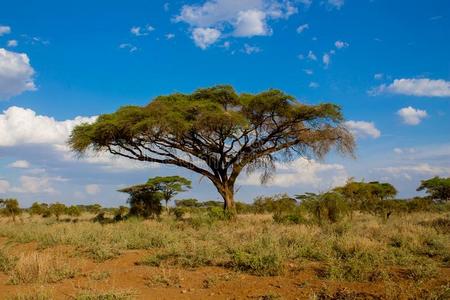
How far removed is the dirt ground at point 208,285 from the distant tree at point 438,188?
107 feet

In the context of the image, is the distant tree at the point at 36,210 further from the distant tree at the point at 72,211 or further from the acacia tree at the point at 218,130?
the acacia tree at the point at 218,130

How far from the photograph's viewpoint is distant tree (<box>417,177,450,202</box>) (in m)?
37.8

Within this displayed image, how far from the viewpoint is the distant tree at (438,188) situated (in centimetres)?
3778

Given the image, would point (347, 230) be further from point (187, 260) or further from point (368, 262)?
point (187, 260)

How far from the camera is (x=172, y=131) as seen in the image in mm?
19656

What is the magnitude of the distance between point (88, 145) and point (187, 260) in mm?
13251

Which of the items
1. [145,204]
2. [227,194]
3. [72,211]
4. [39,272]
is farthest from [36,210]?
[39,272]

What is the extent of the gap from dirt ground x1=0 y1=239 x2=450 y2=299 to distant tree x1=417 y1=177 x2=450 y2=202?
32.7 metres

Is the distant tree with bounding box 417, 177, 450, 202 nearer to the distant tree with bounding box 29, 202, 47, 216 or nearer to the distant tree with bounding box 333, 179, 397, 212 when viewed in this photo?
the distant tree with bounding box 333, 179, 397, 212

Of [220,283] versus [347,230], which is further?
[347,230]

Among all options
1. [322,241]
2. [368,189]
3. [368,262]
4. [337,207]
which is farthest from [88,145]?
[368,189]

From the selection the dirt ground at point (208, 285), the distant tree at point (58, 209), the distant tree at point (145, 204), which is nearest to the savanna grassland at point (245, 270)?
the dirt ground at point (208, 285)

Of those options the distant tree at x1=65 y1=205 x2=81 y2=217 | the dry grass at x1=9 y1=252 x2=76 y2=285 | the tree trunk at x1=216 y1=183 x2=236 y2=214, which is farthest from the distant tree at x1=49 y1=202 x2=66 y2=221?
the dry grass at x1=9 y1=252 x2=76 y2=285

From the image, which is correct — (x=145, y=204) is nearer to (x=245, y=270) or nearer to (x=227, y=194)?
(x=227, y=194)
